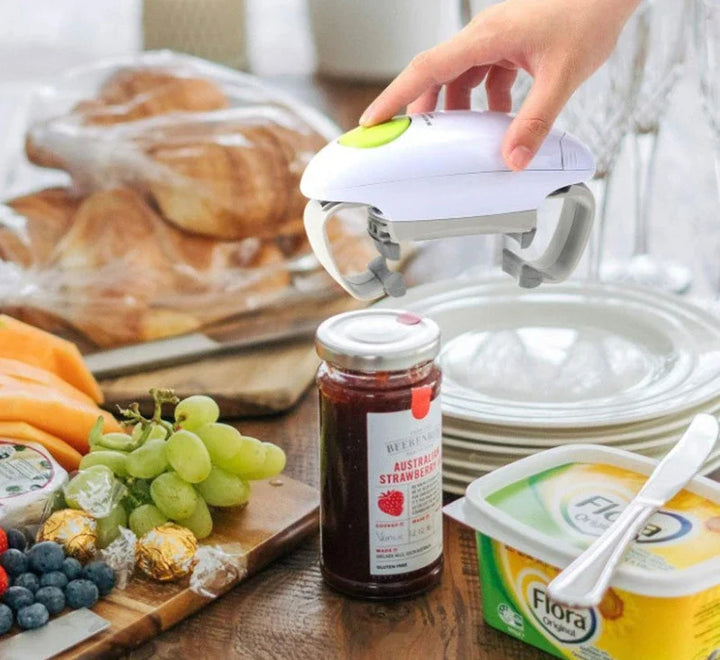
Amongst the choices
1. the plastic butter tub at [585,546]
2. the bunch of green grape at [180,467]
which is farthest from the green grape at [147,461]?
the plastic butter tub at [585,546]

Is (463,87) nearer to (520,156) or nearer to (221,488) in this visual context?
(520,156)

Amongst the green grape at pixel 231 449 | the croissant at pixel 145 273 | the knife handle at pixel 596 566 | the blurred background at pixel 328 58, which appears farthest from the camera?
the blurred background at pixel 328 58

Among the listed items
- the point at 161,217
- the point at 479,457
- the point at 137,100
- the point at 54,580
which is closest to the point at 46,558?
the point at 54,580

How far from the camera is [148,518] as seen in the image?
0.92 metres

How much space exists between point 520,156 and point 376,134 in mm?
101

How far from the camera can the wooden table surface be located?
849 mm

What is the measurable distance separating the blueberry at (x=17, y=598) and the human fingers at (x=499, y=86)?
548 millimetres

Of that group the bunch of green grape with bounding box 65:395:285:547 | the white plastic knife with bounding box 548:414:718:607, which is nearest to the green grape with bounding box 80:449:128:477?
the bunch of green grape with bounding box 65:395:285:547

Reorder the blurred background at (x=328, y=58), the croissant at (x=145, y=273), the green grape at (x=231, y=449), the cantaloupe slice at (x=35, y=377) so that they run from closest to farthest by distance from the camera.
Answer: the green grape at (x=231, y=449) < the cantaloupe slice at (x=35, y=377) < the croissant at (x=145, y=273) < the blurred background at (x=328, y=58)

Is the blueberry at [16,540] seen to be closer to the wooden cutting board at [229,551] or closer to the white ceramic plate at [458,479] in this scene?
the wooden cutting board at [229,551]

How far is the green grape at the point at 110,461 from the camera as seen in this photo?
933 millimetres

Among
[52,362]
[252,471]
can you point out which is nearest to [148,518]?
[252,471]

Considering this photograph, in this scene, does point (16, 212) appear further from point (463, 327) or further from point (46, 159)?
point (463, 327)

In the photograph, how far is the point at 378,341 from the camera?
0.87 m
